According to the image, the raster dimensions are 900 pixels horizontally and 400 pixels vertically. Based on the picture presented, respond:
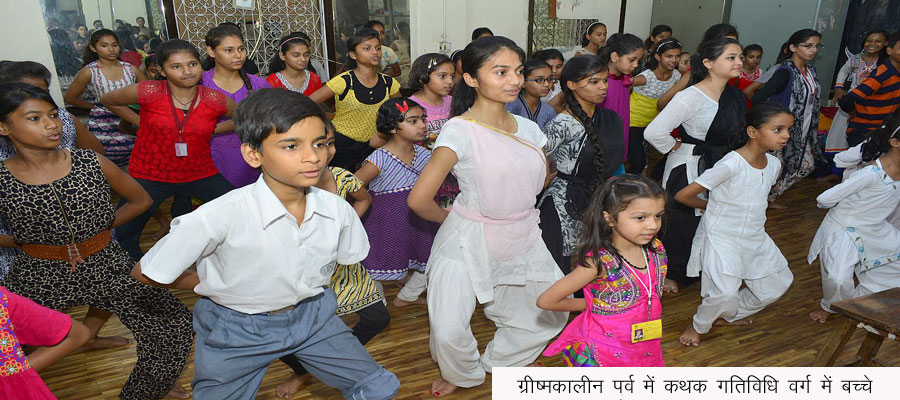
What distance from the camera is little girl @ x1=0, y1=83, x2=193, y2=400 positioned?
6.81 ft

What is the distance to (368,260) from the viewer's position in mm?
3139

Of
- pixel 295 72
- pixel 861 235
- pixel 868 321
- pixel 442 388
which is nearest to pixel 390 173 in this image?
pixel 442 388

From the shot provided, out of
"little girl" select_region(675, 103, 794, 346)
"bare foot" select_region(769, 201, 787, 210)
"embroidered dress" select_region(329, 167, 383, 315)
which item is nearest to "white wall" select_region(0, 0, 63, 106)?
"embroidered dress" select_region(329, 167, 383, 315)

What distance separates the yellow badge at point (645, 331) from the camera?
79.4 inches

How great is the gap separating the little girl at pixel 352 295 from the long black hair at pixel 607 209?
0.80 meters

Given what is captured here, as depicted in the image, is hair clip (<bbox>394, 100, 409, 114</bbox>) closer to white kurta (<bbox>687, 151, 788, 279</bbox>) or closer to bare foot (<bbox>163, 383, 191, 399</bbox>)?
white kurta (<bbox>687, 151, 788, 279</bbox>)

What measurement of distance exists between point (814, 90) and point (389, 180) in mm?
3613

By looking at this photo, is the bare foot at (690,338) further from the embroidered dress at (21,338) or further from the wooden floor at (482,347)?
the embroidered dress at (21,338)

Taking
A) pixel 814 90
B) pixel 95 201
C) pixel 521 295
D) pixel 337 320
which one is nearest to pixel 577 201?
pixel 521 295

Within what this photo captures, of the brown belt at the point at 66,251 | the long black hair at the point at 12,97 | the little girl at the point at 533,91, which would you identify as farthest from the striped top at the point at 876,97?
the long black hair at the point at 12,97

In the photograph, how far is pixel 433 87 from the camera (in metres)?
3.69

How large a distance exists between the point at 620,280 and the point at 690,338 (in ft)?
4.04

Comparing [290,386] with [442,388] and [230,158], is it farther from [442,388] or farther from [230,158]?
[230,158]

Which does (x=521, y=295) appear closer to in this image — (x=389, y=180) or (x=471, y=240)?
(x=471, y=240)
